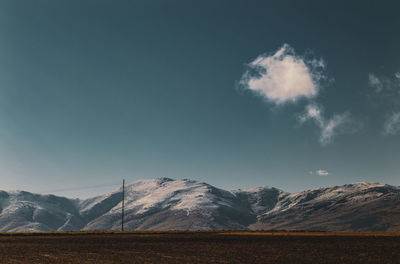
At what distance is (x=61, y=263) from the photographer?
2562cm

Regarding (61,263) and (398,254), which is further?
(398,254)

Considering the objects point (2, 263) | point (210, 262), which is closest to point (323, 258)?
point (210, 262)

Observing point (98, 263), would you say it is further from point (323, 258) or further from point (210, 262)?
point (323, 258)

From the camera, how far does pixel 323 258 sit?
27.1 meters

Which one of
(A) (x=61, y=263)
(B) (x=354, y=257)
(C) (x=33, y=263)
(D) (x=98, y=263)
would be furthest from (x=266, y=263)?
(C) (x=33, y=263)

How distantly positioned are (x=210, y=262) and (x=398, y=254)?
1555cm

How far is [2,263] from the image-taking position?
2602 cm

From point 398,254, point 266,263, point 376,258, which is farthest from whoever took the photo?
point 398,254

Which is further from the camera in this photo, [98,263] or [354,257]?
[354,257]

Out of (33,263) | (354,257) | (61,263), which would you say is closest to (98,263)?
(61,263)

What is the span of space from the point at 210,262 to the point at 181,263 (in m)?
2.09

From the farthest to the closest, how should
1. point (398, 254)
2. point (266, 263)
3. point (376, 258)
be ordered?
point (398, 254), point (376, 258), point (266, 263)

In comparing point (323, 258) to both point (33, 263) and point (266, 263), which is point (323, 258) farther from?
point (33, 263)

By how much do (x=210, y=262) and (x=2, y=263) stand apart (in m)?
15.1
